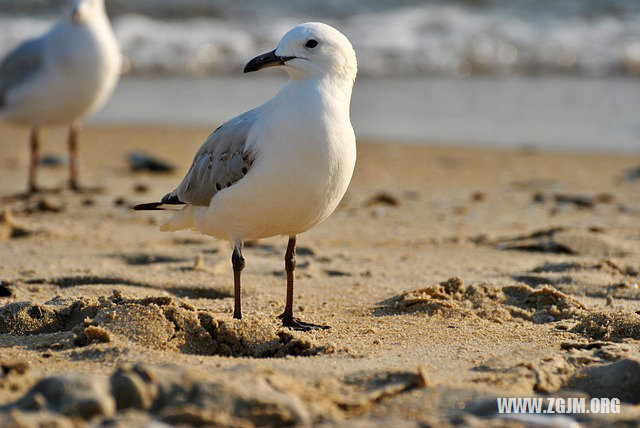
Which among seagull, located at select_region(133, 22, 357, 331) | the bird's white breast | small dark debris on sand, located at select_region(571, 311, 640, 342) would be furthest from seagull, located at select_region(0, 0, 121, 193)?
small dark debris on sand, located at select_region(571, 311, 640, 342)

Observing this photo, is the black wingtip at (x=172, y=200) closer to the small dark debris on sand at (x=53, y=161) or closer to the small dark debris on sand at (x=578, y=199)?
the small dark debris on sand at (x=578, y=199)

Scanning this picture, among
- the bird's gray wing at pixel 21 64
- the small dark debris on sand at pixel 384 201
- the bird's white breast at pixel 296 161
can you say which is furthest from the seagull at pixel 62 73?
the bird's white breast at pixel 296 161

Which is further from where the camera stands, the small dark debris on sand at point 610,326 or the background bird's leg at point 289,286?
the background bird's leg at point 289,286

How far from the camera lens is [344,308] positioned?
515 cm

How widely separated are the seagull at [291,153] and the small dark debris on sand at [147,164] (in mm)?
4635

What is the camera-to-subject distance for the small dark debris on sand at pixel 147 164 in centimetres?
948

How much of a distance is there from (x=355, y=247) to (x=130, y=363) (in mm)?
3106

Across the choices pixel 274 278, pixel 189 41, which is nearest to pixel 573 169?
pixel 274 278

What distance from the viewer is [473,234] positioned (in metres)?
7.11

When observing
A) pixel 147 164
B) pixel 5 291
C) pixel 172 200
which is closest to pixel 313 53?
pixel 172 200

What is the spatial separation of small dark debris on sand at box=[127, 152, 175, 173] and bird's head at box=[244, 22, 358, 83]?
505 centimetres

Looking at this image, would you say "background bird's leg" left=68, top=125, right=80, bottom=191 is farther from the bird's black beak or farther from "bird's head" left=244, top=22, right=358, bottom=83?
"bird's head" left=244, top=22, right=358, bottom=83

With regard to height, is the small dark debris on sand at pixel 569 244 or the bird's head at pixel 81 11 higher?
the bird's head at pixel 81 11

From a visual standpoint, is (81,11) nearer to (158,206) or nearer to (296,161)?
(158,206)
